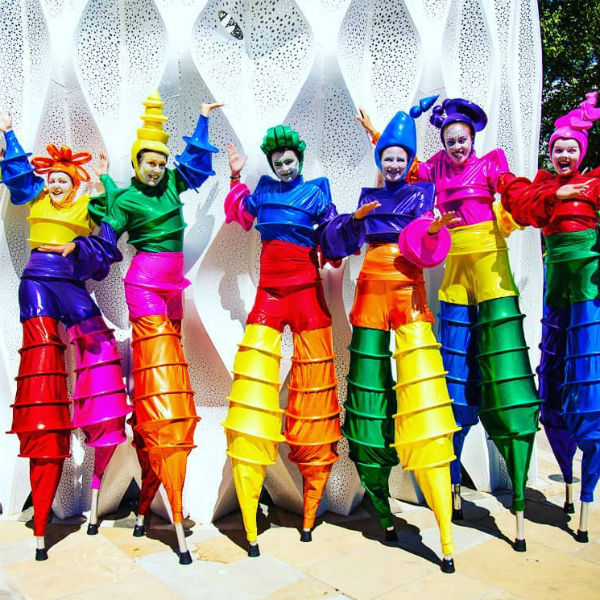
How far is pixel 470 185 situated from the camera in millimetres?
4129

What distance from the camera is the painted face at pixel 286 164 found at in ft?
13.1

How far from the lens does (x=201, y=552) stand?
3922 mm

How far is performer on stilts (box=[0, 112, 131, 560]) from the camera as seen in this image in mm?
3859

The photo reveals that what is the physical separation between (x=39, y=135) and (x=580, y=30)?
9679 mm

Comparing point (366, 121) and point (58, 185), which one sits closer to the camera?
point (58, 185)

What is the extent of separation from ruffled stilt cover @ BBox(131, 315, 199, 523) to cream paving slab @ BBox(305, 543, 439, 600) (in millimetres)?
949

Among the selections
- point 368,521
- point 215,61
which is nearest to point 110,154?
point 215,61

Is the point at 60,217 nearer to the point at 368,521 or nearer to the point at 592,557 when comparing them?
the point at 368,521

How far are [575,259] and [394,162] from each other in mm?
1325

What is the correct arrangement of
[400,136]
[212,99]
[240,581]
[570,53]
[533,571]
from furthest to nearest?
[570,53]
[212,99]
[400,136]
[533,571]
[240,581]

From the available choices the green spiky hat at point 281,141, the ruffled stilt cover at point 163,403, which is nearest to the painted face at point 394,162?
the green spiky hat at point 281,141

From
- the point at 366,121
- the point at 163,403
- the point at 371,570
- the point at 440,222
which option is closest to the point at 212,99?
the point at 366,121

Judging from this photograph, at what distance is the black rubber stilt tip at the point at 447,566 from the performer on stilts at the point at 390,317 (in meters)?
0.11

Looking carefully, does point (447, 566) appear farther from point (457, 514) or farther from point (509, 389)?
point (509, 389)
